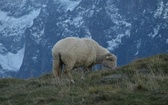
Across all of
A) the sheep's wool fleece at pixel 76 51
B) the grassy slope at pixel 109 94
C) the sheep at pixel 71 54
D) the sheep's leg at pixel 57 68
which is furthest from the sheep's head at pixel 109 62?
the grassy slope at pixel 109 94

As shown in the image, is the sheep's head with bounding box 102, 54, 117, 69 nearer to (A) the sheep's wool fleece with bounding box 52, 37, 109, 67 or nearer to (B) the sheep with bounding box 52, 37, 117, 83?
(B) the sheep with bounding box 52, 37, 117, 83

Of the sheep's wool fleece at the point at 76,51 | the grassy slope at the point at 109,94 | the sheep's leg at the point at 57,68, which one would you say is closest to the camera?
the grassy slope at the point at 109,94

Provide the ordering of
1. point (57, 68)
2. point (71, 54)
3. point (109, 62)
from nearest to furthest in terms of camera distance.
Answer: point (71, 54), point (57, 68), point (109, 62)

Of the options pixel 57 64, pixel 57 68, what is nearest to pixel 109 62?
pixel 57 68

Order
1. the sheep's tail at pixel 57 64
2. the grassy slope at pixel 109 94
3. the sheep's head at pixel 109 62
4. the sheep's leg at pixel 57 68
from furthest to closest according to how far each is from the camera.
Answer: the sheep's head at pixel 109 62, the sheep's leg at pixel 57 68, the sheep's tail at pixel 57 64, the grassy slope at pixel 109 94

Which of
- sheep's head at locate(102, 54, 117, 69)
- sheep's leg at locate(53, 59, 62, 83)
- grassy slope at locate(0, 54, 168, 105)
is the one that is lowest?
grassy slope at locate(0, 54, 168, 105)

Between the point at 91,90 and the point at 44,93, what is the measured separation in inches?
76.2

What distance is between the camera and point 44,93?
14703 mm

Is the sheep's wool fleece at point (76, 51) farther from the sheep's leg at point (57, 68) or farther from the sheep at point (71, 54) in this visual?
the sheep's leg at point (57, 68)

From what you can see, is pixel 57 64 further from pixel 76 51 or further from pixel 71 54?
pixel 76 51

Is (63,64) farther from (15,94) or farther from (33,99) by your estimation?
(33,99)

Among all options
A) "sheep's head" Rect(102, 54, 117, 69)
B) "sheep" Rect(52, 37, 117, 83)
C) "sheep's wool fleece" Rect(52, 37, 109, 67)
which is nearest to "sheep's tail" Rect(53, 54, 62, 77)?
"sheep" Rect(52, 37, 117, 83)

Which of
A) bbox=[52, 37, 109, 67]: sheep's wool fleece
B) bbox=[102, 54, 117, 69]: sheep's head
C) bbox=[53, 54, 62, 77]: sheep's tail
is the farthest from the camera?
bbox=[102, 54, 117, 69]: sheep's head

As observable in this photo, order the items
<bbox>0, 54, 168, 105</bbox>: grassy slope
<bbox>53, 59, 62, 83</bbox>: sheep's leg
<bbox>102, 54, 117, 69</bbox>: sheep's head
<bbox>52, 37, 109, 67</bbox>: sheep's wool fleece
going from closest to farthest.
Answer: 1. <bbox>0, 54, 168, 105</bbox>: grassy slope
2. <bbox>52, 37, 109, 67</bbox>: sheep's wool fleece
3. <bbox>53, 59, 62, 83</bbox>: sheep's leg
4. <bbox>102, 54, 117, 69</bbox>: sheep's head
